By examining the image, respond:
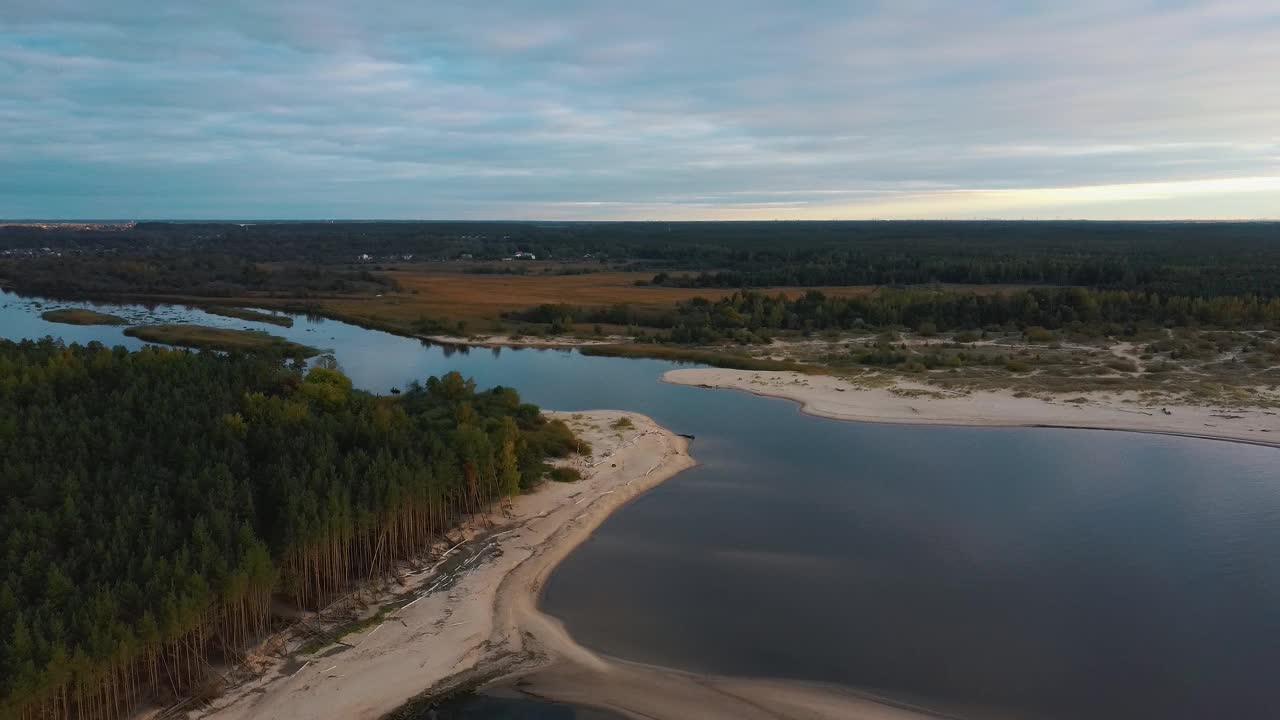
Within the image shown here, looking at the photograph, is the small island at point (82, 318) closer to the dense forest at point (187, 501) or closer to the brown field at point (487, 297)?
the brown field at point (487, 297)

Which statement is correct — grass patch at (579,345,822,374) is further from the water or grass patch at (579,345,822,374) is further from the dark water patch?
the dark water patch

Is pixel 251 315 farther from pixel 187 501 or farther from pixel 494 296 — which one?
pixel 187 501

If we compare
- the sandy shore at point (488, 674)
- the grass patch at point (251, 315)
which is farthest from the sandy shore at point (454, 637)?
the grass patch at point (251, 315)

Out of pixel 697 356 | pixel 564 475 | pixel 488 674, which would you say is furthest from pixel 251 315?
pixel 488 674

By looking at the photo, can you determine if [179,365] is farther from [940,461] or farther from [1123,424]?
[1123,424]

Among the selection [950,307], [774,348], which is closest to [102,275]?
[774,348]

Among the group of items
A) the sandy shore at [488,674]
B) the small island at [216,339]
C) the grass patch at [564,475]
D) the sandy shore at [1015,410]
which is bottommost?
the sandy shore at [488,674]
